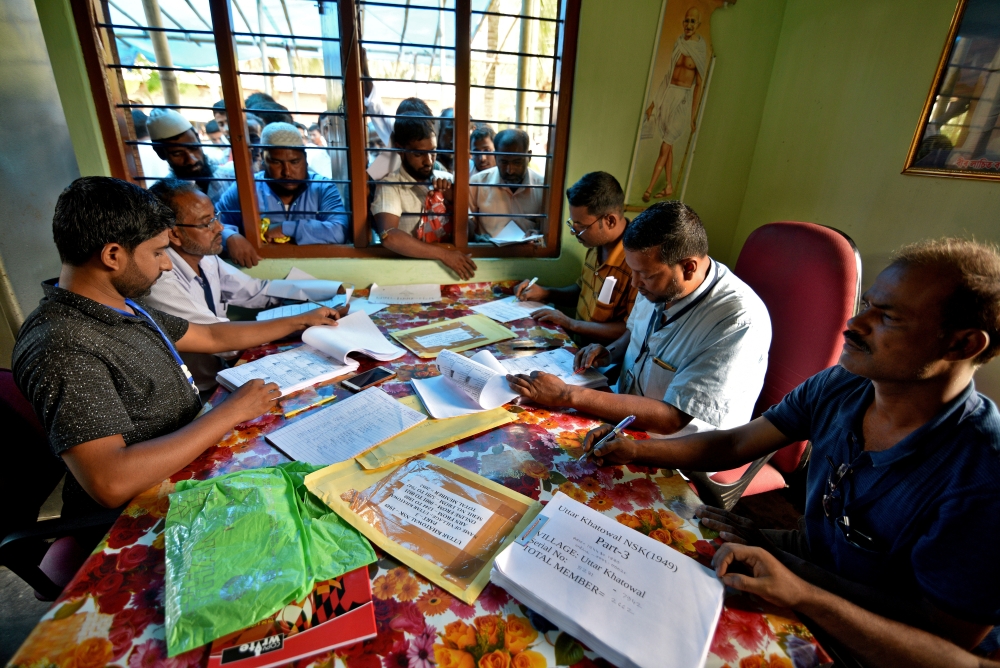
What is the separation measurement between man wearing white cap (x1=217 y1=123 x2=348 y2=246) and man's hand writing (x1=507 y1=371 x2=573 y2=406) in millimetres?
1541

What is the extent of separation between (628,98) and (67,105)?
8.61 ft

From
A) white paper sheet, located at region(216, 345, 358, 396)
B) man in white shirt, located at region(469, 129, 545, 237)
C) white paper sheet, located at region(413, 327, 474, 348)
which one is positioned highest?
man in white shirt, located at region(469, 129, 545, 237)

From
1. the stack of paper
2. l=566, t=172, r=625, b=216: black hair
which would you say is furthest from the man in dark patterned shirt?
the stack of paper

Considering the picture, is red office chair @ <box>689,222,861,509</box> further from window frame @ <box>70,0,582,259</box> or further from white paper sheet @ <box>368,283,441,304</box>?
white paper sheet @ <box>368,283,441,304</box>

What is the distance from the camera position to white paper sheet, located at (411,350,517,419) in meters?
1.31

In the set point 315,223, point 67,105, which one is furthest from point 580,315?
point 67,105

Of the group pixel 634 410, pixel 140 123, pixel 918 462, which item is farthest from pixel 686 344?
pixel 140 123

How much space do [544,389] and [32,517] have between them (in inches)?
55.4

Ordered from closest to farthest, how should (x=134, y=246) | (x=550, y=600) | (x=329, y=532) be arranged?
1. (x=550, y=600)
2. (x=329, y=532)
3. (x=134, y=246)

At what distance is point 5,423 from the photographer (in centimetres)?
117

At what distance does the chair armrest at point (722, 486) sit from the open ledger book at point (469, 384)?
413mm

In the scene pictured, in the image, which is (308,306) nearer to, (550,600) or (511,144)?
(511,144)

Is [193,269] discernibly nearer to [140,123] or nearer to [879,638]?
[140,123]

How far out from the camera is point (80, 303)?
1.08m
